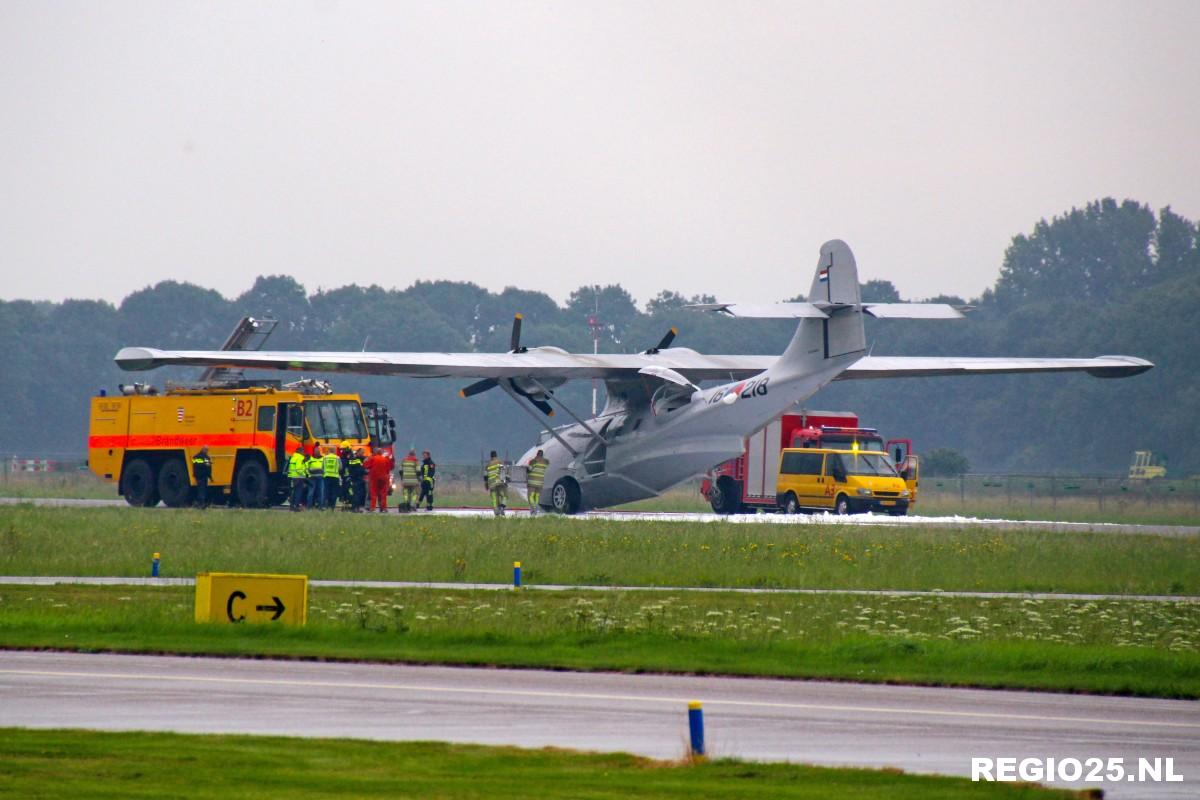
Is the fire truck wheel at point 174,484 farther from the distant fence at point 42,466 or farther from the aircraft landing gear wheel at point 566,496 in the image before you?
the distant fence at point 42,466

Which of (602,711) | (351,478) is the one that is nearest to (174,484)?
(351,478)

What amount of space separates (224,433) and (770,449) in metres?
15.5

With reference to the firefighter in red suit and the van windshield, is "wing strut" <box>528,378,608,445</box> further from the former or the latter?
the van windshield

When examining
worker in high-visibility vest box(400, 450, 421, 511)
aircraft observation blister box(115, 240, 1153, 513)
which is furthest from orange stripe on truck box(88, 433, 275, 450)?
aircraft observation blister box(115, 240, 1153, 513)

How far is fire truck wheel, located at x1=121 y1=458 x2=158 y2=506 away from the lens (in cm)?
4772

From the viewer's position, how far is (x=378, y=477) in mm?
45406

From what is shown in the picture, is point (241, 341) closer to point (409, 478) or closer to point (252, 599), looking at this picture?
point (409, 478)

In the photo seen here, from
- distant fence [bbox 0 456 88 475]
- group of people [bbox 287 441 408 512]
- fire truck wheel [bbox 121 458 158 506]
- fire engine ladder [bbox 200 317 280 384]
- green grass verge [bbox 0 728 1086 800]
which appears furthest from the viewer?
distant fence [bbox 0 456 88 475]

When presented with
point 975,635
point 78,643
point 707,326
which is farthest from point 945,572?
point 707,326

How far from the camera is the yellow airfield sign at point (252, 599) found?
19.9 m

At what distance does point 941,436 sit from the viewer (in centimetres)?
11494

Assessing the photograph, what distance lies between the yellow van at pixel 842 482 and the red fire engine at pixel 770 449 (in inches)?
26.0

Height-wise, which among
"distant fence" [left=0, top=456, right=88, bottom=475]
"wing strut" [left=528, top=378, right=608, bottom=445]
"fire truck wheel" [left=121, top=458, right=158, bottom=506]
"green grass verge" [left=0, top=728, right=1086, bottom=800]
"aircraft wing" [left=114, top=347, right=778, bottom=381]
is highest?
"aircraft wing" [left=114, top=347, right=778, bottom=381]

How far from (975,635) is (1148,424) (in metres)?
84.1
